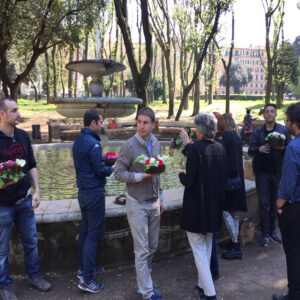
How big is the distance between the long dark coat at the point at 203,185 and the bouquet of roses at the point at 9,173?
5.18 ft

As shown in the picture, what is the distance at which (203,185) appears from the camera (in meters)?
3.03

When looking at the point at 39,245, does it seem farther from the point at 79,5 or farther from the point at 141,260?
the point at 79,5

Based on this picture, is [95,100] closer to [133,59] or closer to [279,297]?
[279,297]

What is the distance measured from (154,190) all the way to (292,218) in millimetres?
1351

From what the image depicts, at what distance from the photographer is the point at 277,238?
4625 millimetres

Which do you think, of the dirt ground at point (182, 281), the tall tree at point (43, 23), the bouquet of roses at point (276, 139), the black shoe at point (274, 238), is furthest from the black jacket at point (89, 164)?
the tall tree at point (43, 23)

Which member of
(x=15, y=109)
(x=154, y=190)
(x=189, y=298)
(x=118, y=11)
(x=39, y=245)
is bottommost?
(x=189, y=298)

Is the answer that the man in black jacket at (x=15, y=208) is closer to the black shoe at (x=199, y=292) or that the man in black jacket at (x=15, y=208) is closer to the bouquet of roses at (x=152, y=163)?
the bouquet of roses at (x=152, y=163)

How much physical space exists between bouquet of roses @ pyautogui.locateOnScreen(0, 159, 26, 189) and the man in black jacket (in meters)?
0.18

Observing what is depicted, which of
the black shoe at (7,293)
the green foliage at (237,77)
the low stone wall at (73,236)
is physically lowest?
the black shoe at (7,293)

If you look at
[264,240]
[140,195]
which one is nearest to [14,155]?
[140,195]

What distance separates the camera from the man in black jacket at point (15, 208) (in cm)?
300

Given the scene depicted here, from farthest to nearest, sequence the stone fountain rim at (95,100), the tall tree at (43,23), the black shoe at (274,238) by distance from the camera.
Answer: the tall tree at (43,23)
the stone fountain rim at (95,100)
the black shoe at (274,238)

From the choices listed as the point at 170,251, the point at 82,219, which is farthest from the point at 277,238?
the point at 82,219
